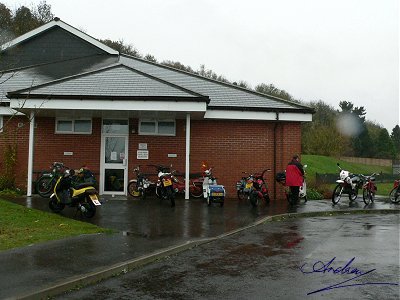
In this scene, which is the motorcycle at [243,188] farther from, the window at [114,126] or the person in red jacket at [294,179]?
the window at [114,126]

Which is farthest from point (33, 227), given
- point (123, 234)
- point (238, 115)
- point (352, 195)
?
point (352, 195)

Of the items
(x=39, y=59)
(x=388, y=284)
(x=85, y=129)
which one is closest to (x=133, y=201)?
(x=85, y=129)

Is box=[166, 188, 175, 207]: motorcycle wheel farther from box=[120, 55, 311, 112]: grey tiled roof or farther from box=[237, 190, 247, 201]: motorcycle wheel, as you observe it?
box=[120, 55, 311, 112]: grey tiled roof

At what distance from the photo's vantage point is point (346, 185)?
16516 millimetres

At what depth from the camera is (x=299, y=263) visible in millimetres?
7324

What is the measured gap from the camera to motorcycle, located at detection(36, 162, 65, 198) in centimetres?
1573

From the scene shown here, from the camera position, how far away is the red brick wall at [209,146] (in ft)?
56.6

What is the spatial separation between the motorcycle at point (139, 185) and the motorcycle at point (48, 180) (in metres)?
2.48

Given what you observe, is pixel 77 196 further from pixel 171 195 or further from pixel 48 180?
pixel 48 180

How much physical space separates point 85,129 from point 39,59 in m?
7.80

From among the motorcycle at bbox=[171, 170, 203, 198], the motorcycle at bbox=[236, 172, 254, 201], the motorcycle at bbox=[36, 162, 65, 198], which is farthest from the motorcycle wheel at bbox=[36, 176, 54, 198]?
the motorcycle at bbox=[236, 172, 254, 201]

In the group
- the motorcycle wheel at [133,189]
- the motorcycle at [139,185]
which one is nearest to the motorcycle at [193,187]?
the motorcycle at [139,185]

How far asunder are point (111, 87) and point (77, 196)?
5.52 m

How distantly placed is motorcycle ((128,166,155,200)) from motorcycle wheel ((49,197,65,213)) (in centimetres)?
403
